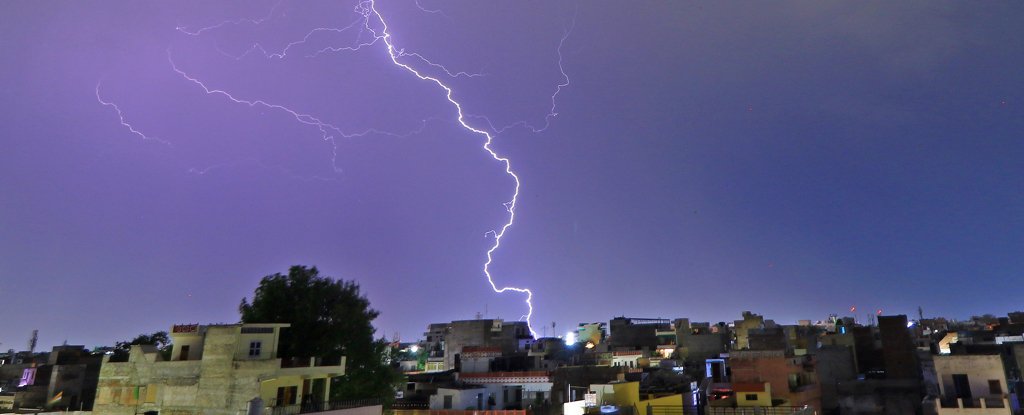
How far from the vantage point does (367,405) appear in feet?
78.1

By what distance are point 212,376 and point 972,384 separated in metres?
28.5

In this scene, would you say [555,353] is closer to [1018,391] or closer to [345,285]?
[345,285]

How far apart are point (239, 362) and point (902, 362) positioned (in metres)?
39.5

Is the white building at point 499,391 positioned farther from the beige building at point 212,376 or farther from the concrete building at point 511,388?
the beige building at point 212,376

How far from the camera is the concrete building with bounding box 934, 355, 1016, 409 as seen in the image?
2095cm

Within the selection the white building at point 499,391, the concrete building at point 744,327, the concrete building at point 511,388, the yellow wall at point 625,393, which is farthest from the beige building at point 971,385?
the concrete building at point 744,327

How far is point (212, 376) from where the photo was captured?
68.1 feet

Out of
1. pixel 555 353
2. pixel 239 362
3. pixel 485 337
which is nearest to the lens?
pixel 239 362

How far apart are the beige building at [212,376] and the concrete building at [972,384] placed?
78.6 feet

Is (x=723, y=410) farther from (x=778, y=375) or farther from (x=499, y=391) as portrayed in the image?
(x=499, y=391)

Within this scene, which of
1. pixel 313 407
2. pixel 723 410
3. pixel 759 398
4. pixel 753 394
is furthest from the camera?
pixel 753 394

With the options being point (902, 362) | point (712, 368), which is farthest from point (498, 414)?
point (902, 362)

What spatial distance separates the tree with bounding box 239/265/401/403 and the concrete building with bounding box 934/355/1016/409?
23469mm

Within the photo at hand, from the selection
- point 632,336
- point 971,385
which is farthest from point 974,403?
point 632,336
